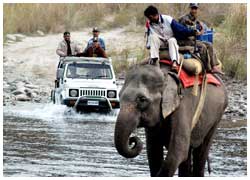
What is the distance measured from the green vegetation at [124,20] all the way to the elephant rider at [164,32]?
15.8 meters

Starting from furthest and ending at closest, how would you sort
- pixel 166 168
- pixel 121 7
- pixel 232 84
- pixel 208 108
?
pixel 121 7, pixel 232 84, pixel 208 108, pixel 166 168

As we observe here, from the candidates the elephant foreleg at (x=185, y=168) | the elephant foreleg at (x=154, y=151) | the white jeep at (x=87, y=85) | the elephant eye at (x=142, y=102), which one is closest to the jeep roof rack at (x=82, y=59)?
the white jeep at (x=87, y=85)

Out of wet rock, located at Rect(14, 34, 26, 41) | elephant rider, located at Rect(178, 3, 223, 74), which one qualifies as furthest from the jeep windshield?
wet rock, located at Rect(14, 34, 26, 41)

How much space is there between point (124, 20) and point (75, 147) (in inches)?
748

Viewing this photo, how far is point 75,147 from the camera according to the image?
1598 centimetres

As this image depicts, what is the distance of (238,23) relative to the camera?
2916 centimetres

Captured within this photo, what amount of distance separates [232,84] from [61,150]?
11.6 meters

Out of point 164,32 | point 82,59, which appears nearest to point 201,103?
point 164,32

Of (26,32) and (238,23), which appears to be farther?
(26,32)

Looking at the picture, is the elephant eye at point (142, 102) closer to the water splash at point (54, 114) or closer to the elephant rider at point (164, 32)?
the elephant rider at point (164, 32)

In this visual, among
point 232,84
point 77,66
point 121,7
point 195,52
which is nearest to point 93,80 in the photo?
point 77,66

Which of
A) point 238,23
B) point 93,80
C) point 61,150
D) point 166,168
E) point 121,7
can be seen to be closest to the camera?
point 166,168

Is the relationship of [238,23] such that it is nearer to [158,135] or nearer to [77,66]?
[77,66]

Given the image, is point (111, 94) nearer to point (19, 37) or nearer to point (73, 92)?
point (73, 92)
